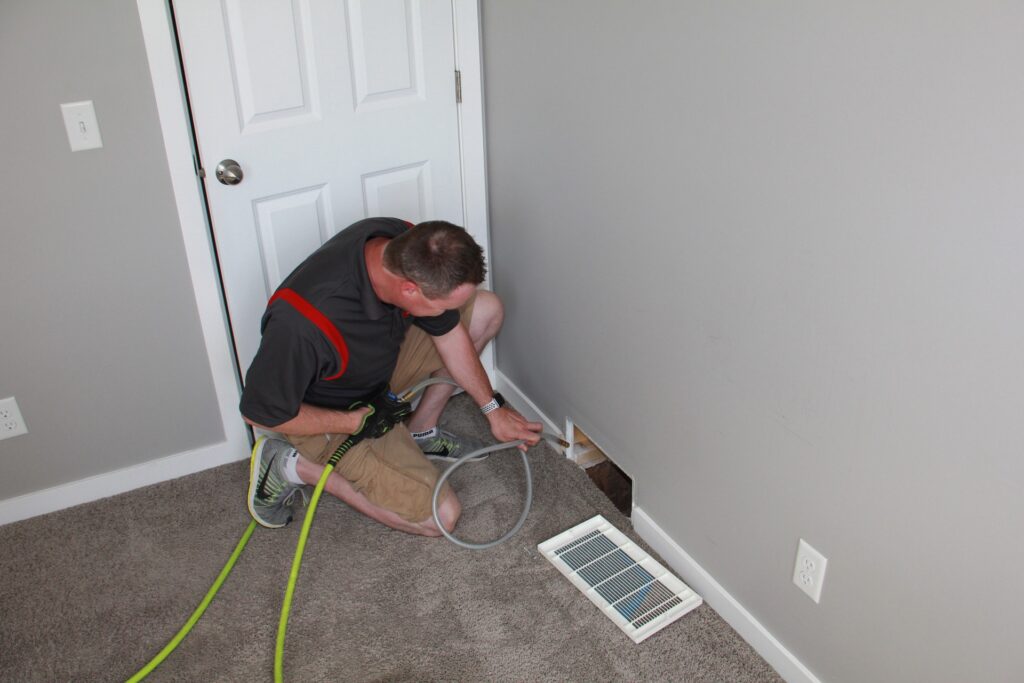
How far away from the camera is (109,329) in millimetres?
2383

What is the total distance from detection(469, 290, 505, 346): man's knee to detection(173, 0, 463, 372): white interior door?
337 mm

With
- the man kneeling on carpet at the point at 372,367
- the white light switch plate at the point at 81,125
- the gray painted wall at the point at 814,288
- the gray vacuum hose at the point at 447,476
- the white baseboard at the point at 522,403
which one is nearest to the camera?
the gray painted wall at the point at 814,288

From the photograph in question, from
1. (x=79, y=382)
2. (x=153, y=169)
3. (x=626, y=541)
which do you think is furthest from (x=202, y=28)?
(x=626, y=541)

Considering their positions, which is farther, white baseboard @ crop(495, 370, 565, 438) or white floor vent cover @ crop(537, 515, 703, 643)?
white baseboard @ crop(495, 370, 565, 438)

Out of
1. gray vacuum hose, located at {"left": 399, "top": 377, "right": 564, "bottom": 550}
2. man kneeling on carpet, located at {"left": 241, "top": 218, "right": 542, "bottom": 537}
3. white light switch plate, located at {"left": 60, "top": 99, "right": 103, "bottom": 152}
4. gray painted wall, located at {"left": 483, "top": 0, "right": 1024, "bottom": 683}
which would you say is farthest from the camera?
gray vacuum hose, located at {"left": 399, "top": 377, "right": 564, "bottom": 550}

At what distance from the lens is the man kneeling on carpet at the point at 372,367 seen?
1.98 meters

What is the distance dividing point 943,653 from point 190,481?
212cm

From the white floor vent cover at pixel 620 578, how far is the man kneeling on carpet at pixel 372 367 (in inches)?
12.5

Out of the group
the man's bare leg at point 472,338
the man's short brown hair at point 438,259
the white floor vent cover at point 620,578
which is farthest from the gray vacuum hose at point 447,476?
the man's short brown hair at point 438,259

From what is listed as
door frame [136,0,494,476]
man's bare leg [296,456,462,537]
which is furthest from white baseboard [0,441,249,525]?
man's bare leg [296,456,462,537]

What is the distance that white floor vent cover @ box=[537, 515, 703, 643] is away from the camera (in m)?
2.05

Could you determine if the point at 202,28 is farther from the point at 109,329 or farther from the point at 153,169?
the point at 109,329

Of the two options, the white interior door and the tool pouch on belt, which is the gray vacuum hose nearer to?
the tool pouch on belt

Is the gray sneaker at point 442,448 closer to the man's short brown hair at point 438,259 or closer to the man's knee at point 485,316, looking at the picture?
the man's knee at point 485,316
